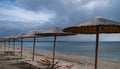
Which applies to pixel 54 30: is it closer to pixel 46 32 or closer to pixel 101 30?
pixel 46 32

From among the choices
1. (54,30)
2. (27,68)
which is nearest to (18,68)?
(27,68)

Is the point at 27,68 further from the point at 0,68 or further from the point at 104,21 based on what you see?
the point at 104,21

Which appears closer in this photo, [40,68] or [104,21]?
[104,21]

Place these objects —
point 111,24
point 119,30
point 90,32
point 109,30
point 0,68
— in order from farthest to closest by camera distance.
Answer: point 0,68, point 90,32, point 109,30, point 119,30, point 111,24

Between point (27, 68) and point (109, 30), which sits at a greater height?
point (109, 30)

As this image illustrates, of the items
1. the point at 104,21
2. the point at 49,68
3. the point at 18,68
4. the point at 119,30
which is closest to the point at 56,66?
the point at 49,68

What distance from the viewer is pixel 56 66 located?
10.1 m

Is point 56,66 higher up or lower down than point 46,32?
lower down

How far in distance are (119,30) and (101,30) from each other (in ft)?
2.57

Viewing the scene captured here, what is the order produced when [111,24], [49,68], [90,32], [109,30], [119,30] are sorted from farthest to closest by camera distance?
A: [49,68]
[90,32]
[109,30]
[119,30]
[111,24]

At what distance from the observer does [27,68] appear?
36.1 feet

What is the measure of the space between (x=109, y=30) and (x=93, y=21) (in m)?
1.87

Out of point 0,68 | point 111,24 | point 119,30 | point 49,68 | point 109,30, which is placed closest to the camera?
point 111,24

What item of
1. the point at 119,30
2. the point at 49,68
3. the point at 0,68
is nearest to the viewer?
the point at 119,30
